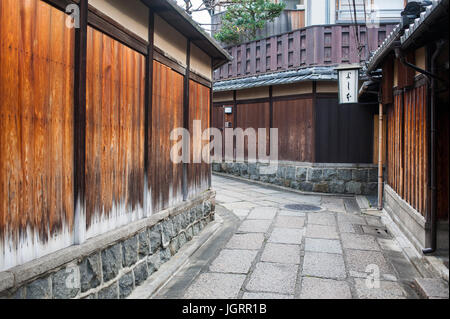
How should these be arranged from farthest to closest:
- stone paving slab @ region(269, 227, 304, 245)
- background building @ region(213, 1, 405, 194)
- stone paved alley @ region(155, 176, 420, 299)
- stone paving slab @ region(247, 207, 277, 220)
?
background building @ region(213, 1, 405, 194) < stone paving slab @ region(247, 207, 277, 220) < stone paving slab @ region(269, 227, 304, 245) < stone paved alley @ region(155, 176, 420, 299)

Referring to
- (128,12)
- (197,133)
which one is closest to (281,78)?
(197,133)

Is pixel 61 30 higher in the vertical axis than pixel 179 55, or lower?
lower

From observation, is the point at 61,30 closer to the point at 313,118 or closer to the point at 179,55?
the point at 179,55

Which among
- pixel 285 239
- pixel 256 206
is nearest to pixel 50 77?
pixel 285 239

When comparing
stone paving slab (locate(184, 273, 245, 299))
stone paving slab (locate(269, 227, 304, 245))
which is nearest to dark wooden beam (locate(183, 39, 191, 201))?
stone paving slab (locate(269, 227, 304, 245))

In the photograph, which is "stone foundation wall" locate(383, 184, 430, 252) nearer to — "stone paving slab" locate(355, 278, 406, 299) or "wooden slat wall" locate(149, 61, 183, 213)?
"stone paving slab" locate(355, 278, 406, 299)

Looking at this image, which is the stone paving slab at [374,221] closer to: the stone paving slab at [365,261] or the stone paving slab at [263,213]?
the stone paving slab at [263,213]

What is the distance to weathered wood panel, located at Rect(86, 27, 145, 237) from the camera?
4.36 m

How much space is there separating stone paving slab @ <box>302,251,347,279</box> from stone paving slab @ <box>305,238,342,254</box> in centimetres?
25

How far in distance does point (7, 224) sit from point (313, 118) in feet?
40.5

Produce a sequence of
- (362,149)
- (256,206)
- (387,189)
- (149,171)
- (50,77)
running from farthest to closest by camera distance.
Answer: (362,149) < (256,206) < (387,189) < (149,171) < (50,77)

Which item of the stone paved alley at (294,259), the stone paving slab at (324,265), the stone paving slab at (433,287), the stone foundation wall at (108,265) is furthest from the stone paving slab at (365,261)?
the stone foundation wall at (108,265)

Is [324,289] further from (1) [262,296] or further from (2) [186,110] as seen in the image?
(2) [186,110]
